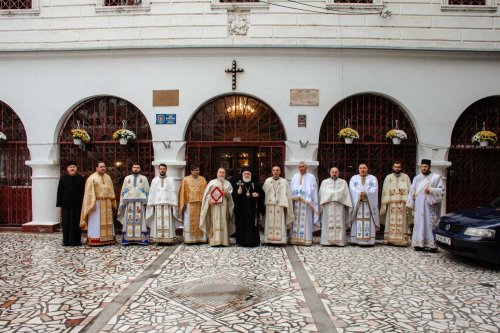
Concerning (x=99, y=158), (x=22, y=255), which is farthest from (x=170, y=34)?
(x=22, y=255)

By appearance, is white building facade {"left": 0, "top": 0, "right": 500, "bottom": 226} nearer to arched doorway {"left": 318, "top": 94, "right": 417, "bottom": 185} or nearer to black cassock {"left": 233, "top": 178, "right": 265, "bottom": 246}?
arched doorway {"left": 318, "top": 94, "right": 417, "bottom": 185}

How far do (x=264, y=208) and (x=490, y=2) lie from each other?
747 cm

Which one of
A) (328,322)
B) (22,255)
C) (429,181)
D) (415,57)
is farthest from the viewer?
(415,57)

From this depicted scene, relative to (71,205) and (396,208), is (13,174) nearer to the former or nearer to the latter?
(71,205)

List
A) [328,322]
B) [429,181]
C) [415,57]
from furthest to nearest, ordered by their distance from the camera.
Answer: [415,57], [429,181], [328,322]

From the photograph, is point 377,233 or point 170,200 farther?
point 377,233

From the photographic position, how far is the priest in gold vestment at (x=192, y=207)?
8.02 meters

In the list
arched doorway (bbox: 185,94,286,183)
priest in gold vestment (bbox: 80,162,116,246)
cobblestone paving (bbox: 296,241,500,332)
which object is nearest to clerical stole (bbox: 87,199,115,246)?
priest in gold vestment (bbox: 80,162,116,246)

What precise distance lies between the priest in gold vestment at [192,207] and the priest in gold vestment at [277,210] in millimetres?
1449

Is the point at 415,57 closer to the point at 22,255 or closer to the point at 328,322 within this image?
the point at 328,322

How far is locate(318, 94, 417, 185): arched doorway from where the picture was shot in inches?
352

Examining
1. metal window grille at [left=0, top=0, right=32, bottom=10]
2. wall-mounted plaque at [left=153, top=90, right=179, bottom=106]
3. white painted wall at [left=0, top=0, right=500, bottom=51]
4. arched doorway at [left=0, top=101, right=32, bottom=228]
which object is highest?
metal window grille at [left=0, top=0, right=32, bottom=10]

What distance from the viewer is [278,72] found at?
350 inches

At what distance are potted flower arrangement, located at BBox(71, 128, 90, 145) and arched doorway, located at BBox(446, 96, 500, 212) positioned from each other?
898 cm
